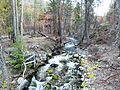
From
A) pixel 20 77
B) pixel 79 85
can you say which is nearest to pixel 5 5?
pixel 20 77

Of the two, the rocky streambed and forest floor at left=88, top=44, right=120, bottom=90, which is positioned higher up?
forest floor at left=88, top=44, right=120, bottom=90

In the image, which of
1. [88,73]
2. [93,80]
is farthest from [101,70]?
[93,80]

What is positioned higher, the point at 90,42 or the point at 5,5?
the point at 5,5

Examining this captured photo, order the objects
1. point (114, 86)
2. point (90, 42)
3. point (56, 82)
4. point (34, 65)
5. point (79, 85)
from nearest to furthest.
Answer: point (114, 86)
point (79, 85)
point (56, 82)
point (34, 65)
point (90, 42)

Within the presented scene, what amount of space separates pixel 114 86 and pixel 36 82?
14.2ft

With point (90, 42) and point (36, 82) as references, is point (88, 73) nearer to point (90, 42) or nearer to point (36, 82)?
point (36, 82)

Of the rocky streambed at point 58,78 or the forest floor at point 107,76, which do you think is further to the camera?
the rocky streambed at point 58,78

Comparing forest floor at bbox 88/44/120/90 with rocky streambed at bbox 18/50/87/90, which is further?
rocky streambed at bbox 18/50/87/90

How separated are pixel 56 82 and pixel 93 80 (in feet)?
6.55

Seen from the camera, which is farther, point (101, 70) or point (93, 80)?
point (101, 70)

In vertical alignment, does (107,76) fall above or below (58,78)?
above

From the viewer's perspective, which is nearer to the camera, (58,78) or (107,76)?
(107,76)

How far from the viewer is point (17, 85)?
10.4 metres

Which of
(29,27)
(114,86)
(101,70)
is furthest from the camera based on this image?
(29,27)
